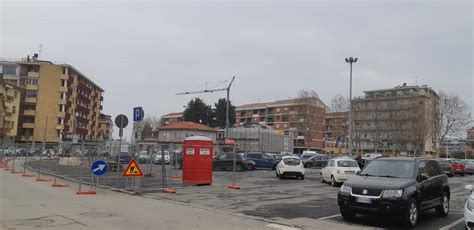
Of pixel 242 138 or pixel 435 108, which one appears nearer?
pixel 435 108

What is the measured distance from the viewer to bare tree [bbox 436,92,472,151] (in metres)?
70.8

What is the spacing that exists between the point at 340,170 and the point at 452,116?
58364 mm

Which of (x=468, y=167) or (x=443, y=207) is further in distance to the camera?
(x=468, y=167)

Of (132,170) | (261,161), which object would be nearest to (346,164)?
(132,170)

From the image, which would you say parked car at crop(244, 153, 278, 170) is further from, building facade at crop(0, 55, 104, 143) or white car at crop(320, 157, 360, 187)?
building facade at crop(0, 55, 104, 143)

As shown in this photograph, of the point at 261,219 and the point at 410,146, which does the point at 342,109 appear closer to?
the point at 410,146

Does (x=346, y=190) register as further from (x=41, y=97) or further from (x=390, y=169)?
(x=41, y=97)

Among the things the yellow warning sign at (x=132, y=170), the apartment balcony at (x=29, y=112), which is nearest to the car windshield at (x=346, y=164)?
the yellow warning sign at (x=132, y=170)

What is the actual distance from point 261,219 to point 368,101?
3360 inches

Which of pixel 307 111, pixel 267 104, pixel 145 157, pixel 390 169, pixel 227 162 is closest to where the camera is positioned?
pixel 390 169

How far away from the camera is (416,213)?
9.97 meters

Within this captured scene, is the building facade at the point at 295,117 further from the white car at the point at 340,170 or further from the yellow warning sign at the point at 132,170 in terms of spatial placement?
the yellow warning sign at the point at 132,170

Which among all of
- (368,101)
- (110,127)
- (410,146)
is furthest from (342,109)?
(110,127)

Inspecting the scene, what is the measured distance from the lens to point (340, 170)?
21.5 metres
